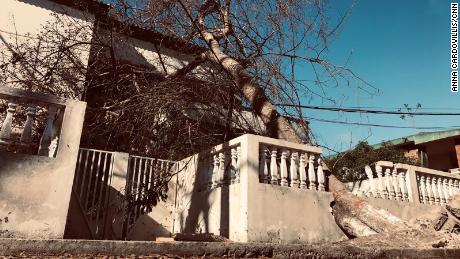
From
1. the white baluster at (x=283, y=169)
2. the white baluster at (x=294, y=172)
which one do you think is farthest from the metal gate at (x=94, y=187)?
the white baluster at (x=294, y=172)

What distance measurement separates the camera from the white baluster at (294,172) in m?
5.25

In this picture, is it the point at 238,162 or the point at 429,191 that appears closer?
the point at 238,162

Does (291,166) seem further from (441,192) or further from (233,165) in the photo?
(441,192)

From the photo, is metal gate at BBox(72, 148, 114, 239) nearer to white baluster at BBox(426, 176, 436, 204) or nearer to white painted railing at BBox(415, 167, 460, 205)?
white painted railing at BBox(415, 167, 460, 205)

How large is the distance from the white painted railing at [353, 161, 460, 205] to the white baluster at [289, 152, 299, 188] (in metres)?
2.01

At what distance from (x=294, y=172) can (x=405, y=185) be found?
3.33m

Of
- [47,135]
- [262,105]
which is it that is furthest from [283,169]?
[47,135]

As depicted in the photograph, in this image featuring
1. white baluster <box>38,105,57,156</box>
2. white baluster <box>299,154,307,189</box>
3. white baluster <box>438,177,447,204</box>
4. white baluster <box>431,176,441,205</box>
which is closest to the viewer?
white baluster <box>38,105,57,156</box>

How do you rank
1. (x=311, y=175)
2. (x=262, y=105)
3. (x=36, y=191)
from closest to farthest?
(x=36, y=191), (x=311, y=175), (x=262, y=105)

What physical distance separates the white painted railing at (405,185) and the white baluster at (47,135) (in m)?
5.44

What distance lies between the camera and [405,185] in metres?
7.21

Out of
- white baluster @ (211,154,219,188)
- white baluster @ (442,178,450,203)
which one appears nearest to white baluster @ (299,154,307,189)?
white baluster @ (211,154,219,188)

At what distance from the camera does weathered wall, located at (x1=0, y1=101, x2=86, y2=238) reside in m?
3.51

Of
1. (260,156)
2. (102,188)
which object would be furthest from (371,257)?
(102,188)
